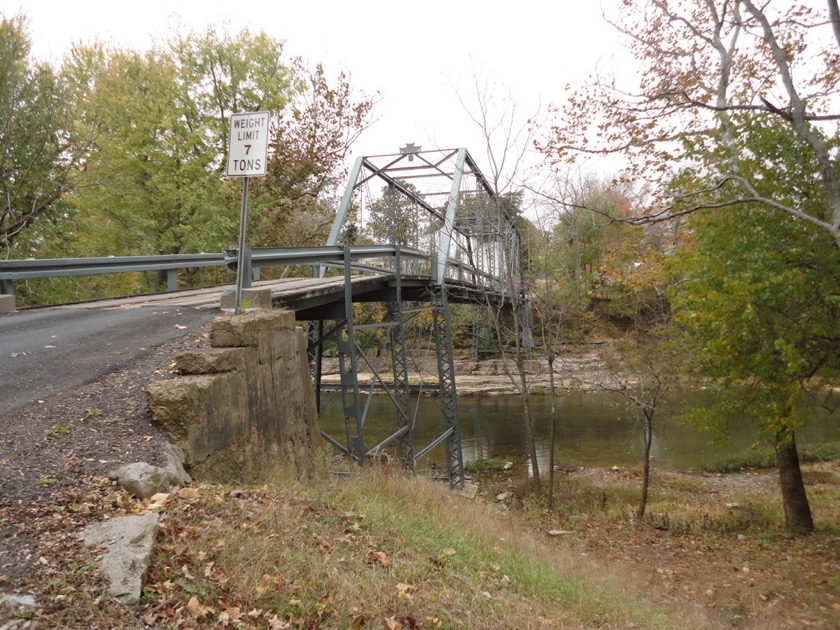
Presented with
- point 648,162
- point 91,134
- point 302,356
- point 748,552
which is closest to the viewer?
point 302,356

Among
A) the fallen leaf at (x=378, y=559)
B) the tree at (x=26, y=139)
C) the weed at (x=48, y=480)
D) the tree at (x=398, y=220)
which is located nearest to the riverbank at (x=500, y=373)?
the tree at (x=398, y=220)

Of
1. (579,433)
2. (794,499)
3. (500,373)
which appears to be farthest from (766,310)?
(500,373)

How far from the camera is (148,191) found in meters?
18.1

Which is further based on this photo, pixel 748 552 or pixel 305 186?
pixel 305 186

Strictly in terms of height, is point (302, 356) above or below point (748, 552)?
above

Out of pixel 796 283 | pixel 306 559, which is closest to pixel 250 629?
pixel 306 559

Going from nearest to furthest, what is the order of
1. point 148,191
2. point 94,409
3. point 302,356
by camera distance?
point 94,409 < point 302,356 < point 148,191

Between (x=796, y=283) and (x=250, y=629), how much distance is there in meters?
7.13

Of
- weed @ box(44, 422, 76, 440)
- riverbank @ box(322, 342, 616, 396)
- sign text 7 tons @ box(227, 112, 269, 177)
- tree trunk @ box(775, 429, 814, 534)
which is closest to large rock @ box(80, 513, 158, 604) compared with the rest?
weed @ box(44, 422, 76, 440)

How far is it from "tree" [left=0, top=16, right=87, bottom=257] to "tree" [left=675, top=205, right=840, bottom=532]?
13312 millimetres

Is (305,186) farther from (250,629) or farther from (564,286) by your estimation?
(250,629)

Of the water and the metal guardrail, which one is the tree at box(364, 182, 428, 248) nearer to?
the water

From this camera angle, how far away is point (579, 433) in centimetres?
2111

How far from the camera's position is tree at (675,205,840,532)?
7.55 metres
